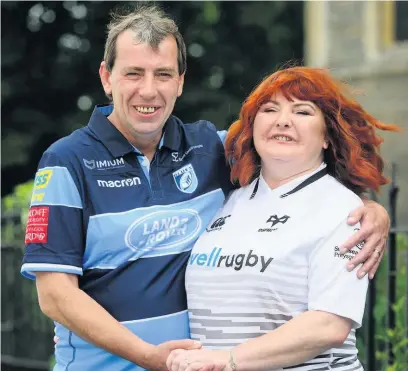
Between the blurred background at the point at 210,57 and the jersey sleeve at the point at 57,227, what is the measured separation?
318 inches

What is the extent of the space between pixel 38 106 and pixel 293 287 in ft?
37.2

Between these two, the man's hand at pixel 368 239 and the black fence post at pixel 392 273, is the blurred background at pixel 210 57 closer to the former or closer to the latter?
the black fence post at pixel 392 273

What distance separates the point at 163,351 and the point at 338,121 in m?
1.01

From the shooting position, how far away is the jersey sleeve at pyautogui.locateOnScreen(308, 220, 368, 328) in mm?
2752

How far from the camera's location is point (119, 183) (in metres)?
3.06

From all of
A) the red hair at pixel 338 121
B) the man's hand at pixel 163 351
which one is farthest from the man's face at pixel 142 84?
the man's hand at pixel 163 351

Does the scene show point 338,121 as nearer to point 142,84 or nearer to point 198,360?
point 142,84

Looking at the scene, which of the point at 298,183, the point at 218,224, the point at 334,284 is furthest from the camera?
the point at 218,224

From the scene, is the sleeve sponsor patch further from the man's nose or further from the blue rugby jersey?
the man's nose

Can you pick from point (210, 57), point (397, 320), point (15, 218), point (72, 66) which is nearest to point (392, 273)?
point (397, 320)

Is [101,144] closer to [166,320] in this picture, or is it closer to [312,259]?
[166,320]

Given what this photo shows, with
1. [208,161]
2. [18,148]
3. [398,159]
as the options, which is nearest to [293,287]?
[208,161]

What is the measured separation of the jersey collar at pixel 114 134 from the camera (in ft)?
10.2

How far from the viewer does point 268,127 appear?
3057 mm
